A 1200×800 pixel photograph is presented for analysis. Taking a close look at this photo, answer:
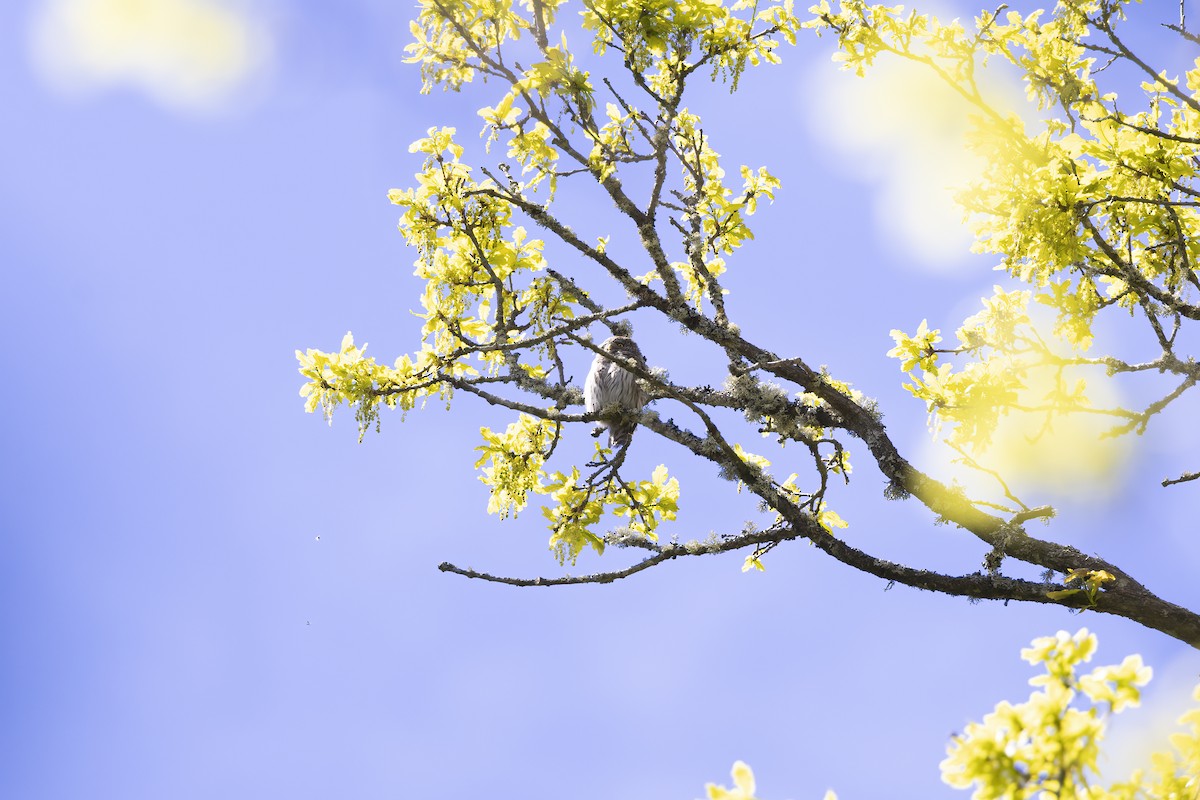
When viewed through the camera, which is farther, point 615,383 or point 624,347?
point 624,347

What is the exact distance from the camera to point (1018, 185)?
5.30 m

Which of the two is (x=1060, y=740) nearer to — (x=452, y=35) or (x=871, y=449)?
(x=871, y=449)

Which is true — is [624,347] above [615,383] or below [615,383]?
above

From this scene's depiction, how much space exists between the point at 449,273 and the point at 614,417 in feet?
4.94

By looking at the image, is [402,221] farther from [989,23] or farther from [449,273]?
[989,23]

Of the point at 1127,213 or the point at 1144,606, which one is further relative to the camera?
the point at 1127,213

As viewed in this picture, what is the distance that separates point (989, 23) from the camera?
589 centimetres

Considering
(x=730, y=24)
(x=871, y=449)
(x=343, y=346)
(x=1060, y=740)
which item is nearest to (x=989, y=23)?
(x=730, y=24)

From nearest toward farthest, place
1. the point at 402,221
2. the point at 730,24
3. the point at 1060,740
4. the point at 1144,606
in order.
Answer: the point at 1060,740
the point at 1144,606
the point at 730,24
the point at 402,221

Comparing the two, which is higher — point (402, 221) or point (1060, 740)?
point (402, 221)

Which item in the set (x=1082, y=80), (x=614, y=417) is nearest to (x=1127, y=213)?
(x=1082, y=80)

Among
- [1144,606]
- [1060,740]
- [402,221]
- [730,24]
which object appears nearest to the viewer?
[1060,740]

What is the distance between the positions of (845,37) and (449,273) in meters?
3.03

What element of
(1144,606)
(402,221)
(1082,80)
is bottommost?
(1144,606)
